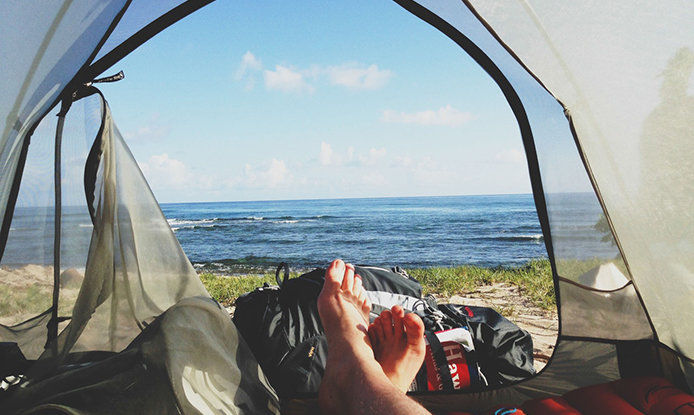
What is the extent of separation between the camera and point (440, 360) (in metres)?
1.79

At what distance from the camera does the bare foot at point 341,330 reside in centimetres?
130

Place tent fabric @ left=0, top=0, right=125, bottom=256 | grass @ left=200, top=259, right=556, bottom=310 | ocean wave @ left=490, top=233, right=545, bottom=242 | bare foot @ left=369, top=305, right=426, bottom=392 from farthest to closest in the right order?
ocean wave @ left=490, top=233, right=545, bottom=242 → grass @ left=200, top=259, right=556, bottom=310 → bare foot @ left=369, top=305, right=426, bottom=392 → tent fabric @ left=0, top=0, right=125, bottom=256

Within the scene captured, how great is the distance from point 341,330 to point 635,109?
1.17m

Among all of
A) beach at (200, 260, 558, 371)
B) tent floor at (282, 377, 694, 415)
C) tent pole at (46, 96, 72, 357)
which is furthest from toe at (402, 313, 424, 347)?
beach at (200, 260, 558, 371)

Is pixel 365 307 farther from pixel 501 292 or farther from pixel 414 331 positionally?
pixel 501 292

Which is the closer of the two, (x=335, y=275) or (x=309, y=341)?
(x=309, y=341)

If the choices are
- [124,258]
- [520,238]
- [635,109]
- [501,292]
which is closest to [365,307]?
[124,258]

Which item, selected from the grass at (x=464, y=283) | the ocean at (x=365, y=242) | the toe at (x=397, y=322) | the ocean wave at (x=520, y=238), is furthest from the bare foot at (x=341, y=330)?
the ocean wave at (x=520, y=238)

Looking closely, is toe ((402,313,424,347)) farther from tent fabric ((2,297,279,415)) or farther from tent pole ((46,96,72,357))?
tent pole ((46,96,72,357))

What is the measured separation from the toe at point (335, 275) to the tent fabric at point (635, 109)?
3.42ft

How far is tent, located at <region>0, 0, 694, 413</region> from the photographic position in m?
1.13

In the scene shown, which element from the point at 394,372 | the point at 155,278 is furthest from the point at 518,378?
the point at 155,278

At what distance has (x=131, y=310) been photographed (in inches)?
64.0

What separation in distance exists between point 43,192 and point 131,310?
1.76 feet
